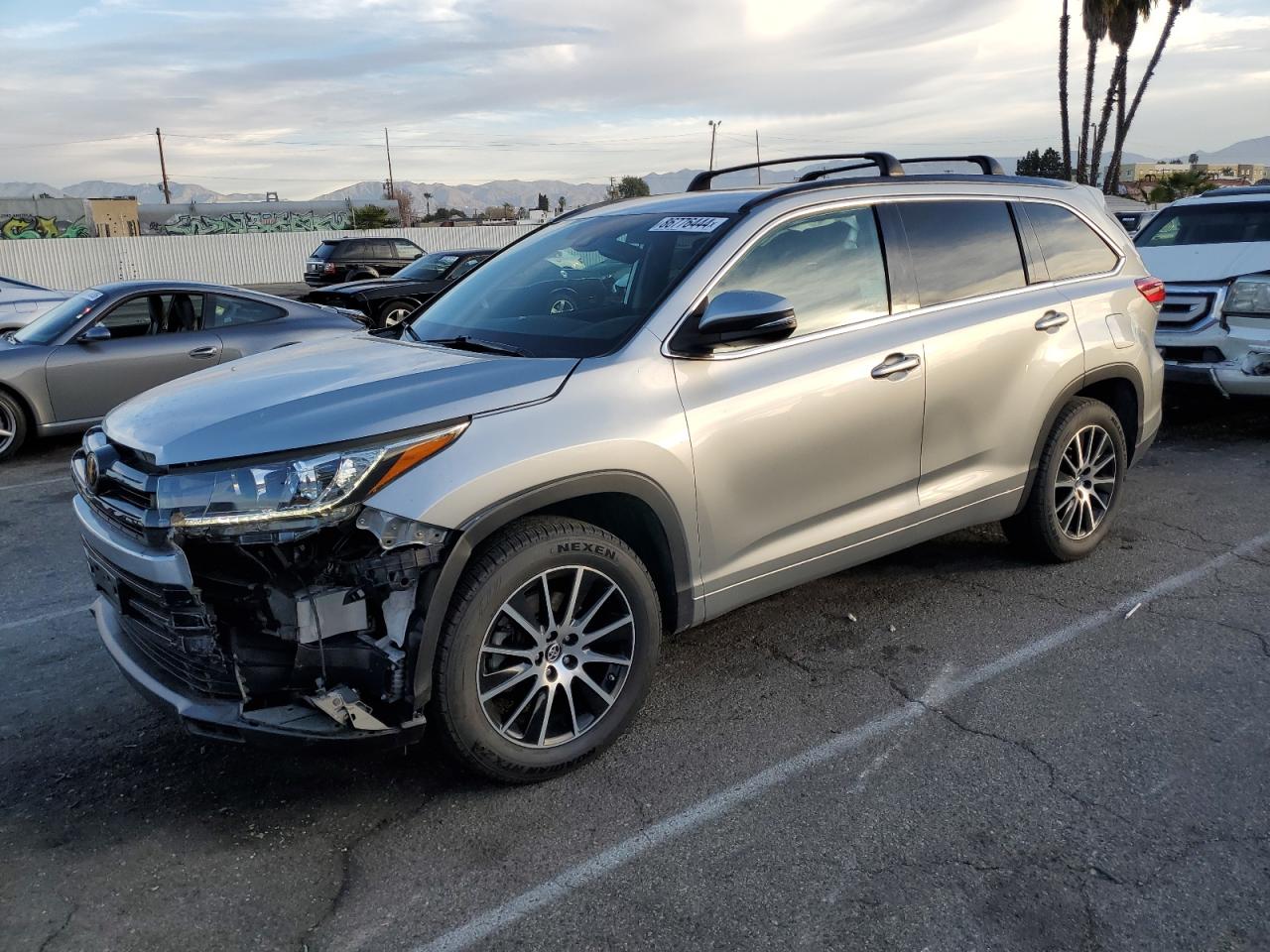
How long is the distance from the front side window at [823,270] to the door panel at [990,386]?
35cm

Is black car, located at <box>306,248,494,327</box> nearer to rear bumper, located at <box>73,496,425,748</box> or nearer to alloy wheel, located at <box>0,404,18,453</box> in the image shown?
alloy wheel, located at <box>0,404,18,453</box>

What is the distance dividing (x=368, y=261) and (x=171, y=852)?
→ 81.1 ft

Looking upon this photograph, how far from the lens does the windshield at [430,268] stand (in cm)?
1631

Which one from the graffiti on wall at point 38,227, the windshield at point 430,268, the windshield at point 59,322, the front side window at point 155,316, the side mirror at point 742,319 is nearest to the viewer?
the side mirror at point 742,319

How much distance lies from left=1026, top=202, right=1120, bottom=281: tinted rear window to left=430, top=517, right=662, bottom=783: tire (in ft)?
9.32

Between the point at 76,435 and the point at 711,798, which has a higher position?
the point at 76,435

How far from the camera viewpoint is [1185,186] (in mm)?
35406

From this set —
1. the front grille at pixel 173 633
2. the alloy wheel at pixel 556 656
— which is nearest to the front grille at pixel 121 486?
the front grille at pixel 173 633

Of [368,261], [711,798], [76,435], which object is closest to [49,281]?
[368,261]

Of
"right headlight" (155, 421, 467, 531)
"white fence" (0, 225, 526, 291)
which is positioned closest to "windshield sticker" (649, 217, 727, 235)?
"right headlight" (155, 421, 467, 531)

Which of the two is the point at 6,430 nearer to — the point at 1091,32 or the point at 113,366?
the point at 113,366

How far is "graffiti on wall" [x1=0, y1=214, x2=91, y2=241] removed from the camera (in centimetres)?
5388

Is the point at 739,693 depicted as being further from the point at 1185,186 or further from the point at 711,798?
the point at 1185,186

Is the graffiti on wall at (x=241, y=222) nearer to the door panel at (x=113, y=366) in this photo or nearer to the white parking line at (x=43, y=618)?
the door panel at (x=113, y=366)
